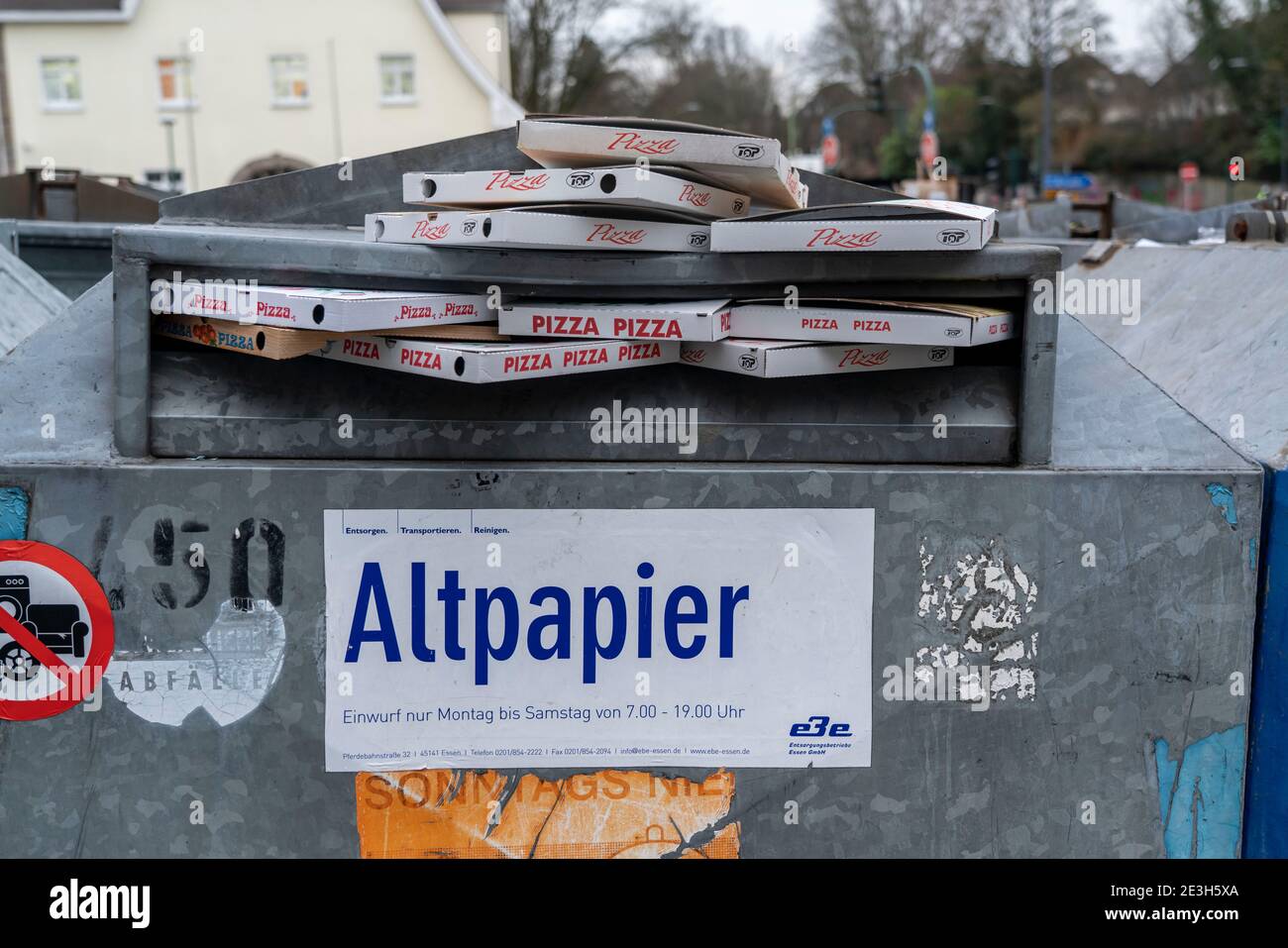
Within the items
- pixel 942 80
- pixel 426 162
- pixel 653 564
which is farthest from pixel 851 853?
pixel 942 80

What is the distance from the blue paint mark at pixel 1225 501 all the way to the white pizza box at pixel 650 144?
41.5 inches

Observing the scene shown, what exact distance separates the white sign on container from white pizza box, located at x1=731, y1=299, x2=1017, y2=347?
356 mm

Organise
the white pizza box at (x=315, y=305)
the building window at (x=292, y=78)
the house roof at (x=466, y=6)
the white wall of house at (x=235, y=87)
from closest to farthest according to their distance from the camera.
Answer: the white pizza box at (x=315, y=305), the white wall of house at (x=235, y=87), the building window at (x=292, y=78), the house roof at (x=466, y=6)

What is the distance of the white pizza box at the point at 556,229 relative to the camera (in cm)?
233

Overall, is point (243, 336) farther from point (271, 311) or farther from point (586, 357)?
point (586, 357)

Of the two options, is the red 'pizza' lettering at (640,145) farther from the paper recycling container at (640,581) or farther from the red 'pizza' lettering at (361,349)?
the red 'pizza' lettering at (361,349)

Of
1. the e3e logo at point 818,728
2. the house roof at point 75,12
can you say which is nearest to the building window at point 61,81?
the house roof at point 75,12

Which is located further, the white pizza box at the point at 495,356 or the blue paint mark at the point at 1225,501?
the blue paint mark at the point at 1225,501

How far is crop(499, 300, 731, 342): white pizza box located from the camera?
7.73 ft

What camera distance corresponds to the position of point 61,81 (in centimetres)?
3503

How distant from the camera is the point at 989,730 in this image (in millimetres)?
2535

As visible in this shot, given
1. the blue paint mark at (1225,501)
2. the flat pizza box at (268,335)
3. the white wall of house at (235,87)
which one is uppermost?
the white wall of house at (235,87)

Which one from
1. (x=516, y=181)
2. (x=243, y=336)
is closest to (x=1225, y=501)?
(x=516, y=181)

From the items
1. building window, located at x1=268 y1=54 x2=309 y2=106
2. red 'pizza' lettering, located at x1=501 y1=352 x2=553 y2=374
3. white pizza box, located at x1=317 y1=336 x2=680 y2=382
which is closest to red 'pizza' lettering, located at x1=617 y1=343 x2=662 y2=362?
white pizza box, located at x1=317 y1=336 x2=680 y2=382
